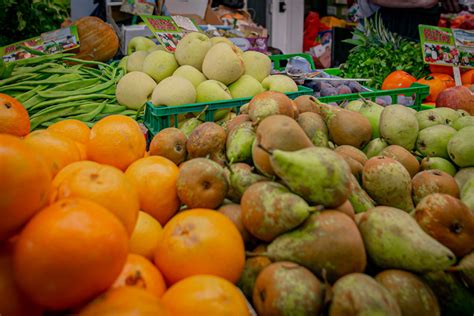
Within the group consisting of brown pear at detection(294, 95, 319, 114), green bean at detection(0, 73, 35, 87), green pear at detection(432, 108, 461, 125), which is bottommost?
green pear at detection(432, 108, 461, 125)

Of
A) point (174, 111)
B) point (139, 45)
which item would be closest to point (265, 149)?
point (174, 111)

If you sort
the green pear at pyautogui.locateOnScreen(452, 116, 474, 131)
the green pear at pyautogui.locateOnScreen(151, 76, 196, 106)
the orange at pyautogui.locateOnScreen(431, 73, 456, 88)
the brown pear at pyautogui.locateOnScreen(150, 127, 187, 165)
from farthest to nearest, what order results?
1. the orange at pyautogui.locateOnScreen(431, 73, 456, 88)
2. the green pear at pyautogui.locateOnScreen(151, 76, 196, 106)
3. the green pear at pyautogui.locateOnScreen(452, 116, 474, 131)
4. the brown pear at pyautogui.locateOnScreen(150, 127, 187, 165)

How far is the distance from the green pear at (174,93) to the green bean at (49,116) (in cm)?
54

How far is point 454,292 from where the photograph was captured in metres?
1.07

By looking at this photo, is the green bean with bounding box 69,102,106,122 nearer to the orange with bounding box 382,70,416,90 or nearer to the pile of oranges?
the pile of oranges

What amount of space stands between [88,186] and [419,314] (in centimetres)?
83

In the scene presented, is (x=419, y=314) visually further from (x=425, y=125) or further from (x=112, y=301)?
(x=425, y=125)

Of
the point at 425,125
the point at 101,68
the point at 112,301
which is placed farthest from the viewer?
the point at 101,68

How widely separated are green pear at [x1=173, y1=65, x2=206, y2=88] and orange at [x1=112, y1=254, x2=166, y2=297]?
5.06ft

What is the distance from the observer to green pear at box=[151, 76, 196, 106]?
2.16 metres

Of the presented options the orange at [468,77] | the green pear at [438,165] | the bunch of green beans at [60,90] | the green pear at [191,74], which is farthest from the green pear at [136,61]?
the orange at [468,77]

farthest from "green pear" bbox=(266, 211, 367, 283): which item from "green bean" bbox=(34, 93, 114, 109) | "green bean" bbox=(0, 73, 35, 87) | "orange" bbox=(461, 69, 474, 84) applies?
"orange" bbox=(461, 69, 474, 84)

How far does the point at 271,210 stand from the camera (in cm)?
103

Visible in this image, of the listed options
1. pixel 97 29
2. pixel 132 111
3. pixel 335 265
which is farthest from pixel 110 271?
pixel 97 29
